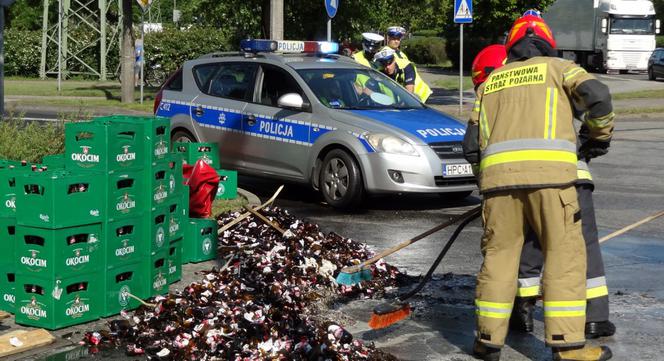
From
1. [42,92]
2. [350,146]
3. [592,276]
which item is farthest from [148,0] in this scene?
[592,276]

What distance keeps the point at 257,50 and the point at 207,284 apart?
6.24 meters

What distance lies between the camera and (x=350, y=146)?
1130 centimetres

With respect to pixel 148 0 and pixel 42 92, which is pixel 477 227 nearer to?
pixel 148 0

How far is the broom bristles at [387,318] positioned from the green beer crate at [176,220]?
1687mm

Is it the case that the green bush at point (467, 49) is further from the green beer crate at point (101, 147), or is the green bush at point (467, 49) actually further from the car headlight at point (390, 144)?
the green beer crate at point (101, 147)

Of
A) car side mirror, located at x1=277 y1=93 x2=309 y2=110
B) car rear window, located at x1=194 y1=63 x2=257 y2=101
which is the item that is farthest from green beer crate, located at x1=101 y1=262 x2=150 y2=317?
car rear window, located at x1=194 y1=63 x2=257 y2=101

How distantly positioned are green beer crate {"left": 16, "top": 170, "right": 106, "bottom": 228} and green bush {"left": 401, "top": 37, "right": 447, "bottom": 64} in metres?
51.9

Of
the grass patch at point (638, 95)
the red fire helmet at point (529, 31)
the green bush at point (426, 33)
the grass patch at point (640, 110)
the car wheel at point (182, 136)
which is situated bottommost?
the grass patch at point (638, 95)

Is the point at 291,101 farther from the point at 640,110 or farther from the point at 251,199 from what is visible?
the point at 640,110

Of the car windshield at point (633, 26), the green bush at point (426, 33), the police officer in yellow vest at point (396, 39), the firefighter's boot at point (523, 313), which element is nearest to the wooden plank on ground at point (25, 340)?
the firefighter's boot at point (523, 313)

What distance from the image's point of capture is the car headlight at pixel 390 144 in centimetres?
1111

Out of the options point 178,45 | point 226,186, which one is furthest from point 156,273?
point 178,45

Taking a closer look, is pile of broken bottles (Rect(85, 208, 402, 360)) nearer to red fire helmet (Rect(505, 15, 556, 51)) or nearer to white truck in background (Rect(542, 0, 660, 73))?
red fire helmet (Rect(505, 15, 556, 51))

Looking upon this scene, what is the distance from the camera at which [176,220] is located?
760cm
